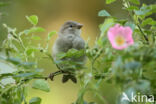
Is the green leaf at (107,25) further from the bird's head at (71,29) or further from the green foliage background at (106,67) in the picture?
the bird's head at (71,29)

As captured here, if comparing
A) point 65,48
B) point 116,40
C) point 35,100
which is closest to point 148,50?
point 116,40

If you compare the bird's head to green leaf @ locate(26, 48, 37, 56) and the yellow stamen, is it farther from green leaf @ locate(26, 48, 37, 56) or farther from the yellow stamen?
the yellow stamen

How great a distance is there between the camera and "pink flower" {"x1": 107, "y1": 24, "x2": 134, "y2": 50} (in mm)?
562

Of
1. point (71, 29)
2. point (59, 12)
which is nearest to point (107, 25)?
point (71, 29)

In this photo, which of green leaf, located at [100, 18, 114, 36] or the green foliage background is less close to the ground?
green leaf, located at [100, 18, 114, 36]

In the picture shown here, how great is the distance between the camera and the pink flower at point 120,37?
562mm

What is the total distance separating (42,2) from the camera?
3.76 m

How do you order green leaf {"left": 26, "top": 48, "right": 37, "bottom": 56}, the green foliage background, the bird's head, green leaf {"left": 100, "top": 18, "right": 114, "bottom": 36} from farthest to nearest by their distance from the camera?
1. the bird's head
2. green leaf {"left": 26, "top": 48, "right": 37, "bottom": 56}
3. green leaf {"left": 100, "top": 18, "right": 114, "bottom": 36}
4. the green foliage background

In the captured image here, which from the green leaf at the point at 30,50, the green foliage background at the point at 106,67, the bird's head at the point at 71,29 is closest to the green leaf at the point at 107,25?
the green foliage background at the point at 106,67

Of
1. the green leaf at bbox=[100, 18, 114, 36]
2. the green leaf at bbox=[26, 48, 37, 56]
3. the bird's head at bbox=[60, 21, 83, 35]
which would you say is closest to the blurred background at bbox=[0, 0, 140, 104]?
the bird's head at bbox=[60, 21, 83, 35]

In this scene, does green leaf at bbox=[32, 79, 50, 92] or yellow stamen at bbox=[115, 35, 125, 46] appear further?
green leaf at bbox=[32, 79, 50, 92]

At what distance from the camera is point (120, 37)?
60 centimetres

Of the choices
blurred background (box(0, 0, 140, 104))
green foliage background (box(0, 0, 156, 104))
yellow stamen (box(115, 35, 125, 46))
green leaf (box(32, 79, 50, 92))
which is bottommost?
green leaf (box(32, 79, 50, 92))

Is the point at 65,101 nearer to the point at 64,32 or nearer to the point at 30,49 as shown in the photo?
the point at 64,32
